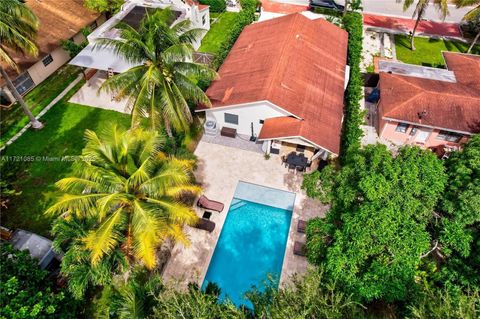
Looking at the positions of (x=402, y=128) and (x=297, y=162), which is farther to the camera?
(x=402, y=128)

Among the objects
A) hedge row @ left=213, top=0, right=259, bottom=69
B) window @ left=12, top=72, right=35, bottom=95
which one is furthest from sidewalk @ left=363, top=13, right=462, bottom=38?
window @ left=12, top=72, right=35, bottom=95

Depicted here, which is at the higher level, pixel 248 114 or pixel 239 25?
pixel 239 25

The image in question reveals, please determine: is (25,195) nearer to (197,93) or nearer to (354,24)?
(197,93)

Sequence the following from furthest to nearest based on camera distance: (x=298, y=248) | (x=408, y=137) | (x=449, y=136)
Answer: (x=408, y=137), (x=449, y=136), (x=298, y=248)

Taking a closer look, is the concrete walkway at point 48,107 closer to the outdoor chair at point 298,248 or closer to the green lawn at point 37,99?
the green lawn at point 37,99

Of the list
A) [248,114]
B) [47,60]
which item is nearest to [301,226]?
[248,114]

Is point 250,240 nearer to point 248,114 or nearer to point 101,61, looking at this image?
point 248,114
